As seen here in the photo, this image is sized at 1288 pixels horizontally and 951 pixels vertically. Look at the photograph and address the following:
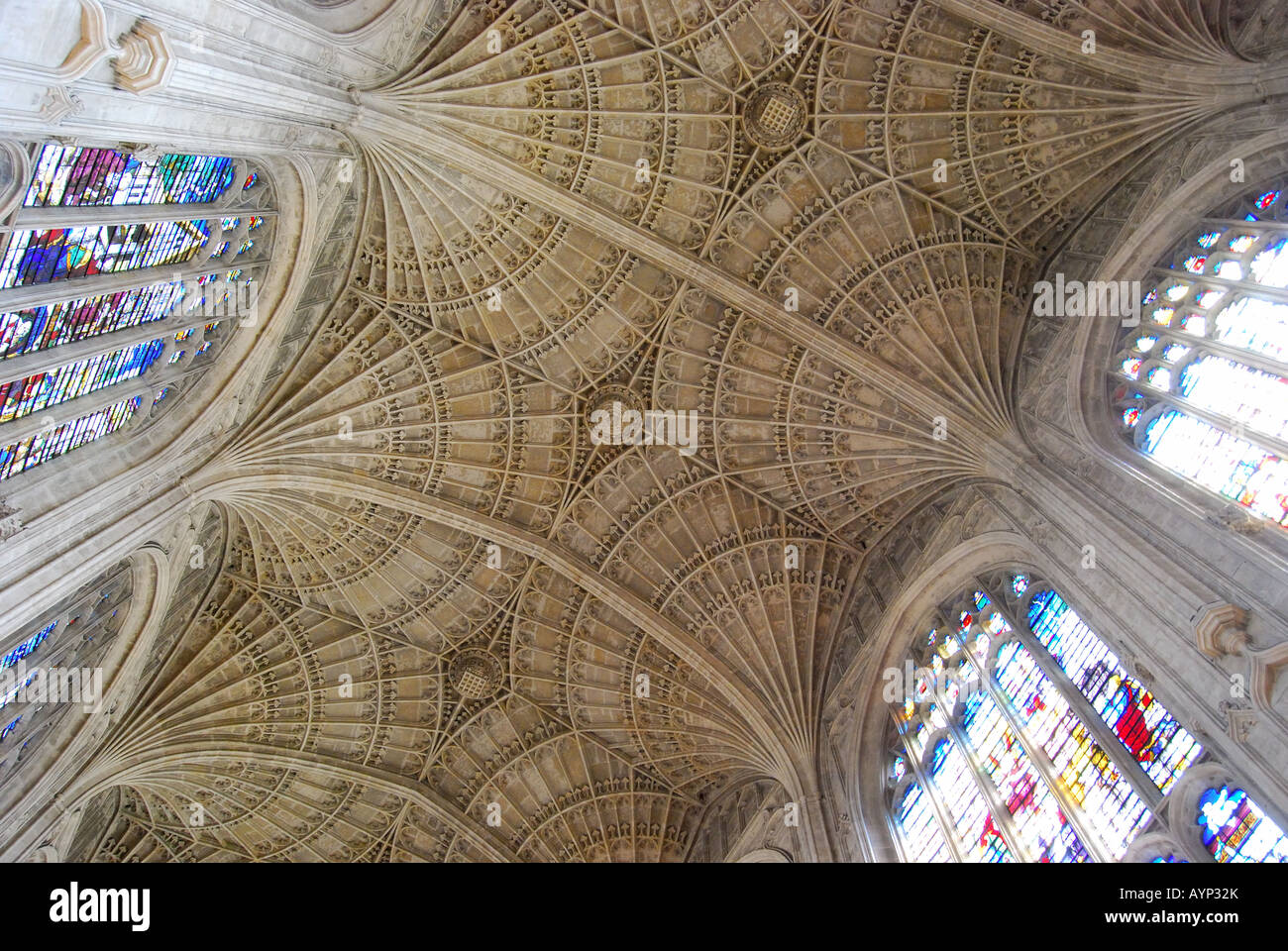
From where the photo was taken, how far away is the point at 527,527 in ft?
67.1

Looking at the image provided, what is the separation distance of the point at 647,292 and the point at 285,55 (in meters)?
7.92

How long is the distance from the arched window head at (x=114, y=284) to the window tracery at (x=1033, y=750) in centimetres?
1329

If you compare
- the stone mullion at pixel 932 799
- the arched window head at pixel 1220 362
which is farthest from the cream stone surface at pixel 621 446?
the stone mullion at pixel 932 799

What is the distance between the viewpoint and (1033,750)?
13305 millimetres

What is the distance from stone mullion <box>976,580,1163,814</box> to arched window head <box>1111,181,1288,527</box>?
3.17 m

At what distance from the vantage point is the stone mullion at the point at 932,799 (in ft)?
47.0

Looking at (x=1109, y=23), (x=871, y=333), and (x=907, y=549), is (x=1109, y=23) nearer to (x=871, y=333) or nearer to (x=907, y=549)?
(x=871, y=333)

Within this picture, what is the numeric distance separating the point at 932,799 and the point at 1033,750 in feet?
8.30


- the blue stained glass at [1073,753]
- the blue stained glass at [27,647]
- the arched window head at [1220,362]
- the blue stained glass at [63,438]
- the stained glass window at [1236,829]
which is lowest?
the stained glass window at [1236,829]

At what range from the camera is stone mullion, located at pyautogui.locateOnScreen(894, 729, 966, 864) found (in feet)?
47.0

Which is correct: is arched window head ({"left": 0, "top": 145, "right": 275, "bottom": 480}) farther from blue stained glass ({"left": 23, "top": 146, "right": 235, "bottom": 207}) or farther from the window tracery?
the window tracery

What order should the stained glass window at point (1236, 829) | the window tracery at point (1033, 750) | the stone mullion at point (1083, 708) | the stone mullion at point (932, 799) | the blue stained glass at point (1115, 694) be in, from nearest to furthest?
1. the stained glass window at point (1236, 829)
2. the window tracery at point (1033, 750)
3. the blue stained glass at point (1115, 694)
4. the stone mullion at point (1083, 708)
5. the stone mullion at point (932, 799)

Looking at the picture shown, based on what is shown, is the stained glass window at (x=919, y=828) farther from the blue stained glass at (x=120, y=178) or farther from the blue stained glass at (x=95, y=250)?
the blue stained glass at (x=120, y=178)
